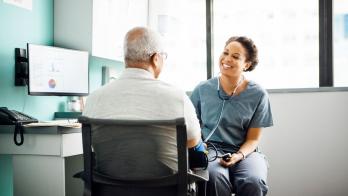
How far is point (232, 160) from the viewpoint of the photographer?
180cm

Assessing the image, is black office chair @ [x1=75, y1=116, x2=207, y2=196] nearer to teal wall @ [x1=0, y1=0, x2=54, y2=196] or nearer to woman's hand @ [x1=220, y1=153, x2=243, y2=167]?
woman's hand @ [x1=220, y1=153, x2=243, y2=167]

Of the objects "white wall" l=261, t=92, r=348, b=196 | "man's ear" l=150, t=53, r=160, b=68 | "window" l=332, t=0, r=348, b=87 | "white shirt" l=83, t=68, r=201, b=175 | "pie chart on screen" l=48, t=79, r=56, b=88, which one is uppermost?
"window" l=332, t=0, r=348, b=87

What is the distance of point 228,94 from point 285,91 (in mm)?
989

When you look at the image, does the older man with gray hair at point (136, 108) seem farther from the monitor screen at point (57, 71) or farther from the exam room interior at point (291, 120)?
the exam room interior at point (291, 120)

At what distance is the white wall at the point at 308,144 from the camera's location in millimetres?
2729

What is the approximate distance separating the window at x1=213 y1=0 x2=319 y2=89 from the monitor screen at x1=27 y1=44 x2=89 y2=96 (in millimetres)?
1353

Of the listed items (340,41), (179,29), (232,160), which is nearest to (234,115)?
(232,160)

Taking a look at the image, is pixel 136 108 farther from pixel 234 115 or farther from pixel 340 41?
pixel 340 41

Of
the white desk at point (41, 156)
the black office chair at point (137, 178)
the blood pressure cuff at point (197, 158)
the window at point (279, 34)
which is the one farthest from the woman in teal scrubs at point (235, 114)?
the window at point (279, 34)

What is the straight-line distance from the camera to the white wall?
2.73 metres

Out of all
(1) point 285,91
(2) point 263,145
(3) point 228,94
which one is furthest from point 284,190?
(3) point 228,94

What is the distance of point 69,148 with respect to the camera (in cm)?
179

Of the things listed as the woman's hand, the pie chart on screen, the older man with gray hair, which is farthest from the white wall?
the older man with gray hair

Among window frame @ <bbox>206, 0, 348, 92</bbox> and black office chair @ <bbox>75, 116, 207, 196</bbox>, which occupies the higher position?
window frame @ <bbox>206, 0, 348, 92</bbox>
